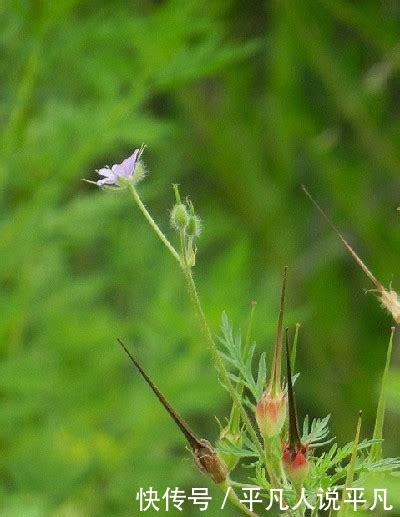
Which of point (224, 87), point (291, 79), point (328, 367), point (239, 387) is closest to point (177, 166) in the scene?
point (224, 87)

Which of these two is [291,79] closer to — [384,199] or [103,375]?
[384,199]

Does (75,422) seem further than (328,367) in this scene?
No

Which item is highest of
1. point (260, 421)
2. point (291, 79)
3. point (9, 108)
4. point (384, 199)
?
point (260, 421)

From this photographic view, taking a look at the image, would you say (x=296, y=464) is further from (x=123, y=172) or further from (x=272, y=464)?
(x=123, y=172)

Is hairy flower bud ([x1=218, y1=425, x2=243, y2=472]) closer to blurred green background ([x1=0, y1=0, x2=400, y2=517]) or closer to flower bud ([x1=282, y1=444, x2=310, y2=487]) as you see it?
flower bud ([x1=282, y1=444, x2=310, y2=487])

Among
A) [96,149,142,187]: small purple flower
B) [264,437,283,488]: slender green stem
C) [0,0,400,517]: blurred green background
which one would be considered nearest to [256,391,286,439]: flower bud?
[264,437,283,488]: slender green stem

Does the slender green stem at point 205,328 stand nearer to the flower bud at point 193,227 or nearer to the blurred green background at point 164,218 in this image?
the flower bud at point 193,227

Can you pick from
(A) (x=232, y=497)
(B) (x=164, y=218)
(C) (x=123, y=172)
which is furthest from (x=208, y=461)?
(B) (x=164, y=218)

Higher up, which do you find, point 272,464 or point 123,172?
point 123,172
